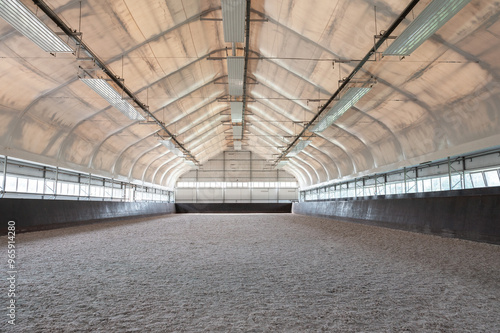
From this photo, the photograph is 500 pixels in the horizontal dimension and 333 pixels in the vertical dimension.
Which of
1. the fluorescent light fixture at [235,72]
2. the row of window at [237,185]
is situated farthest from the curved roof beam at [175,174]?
the fluorescent light fixture at [235,72]

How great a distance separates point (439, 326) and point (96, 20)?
37.7 feet

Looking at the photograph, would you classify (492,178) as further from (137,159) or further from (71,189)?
(137,159)

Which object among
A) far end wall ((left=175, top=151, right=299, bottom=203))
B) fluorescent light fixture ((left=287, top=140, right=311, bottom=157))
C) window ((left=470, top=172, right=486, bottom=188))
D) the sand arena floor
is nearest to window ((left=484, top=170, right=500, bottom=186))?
window ((left=470, top=172, right=486, bottom=188))

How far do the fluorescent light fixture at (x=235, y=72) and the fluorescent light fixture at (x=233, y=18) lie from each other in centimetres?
207

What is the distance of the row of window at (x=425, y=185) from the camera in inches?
586

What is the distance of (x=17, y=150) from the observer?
15.0m

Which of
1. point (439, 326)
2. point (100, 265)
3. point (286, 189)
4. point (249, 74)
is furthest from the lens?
point (286, 189)

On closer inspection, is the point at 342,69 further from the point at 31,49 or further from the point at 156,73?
the point at 31,49

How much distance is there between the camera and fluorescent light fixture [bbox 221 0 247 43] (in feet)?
29.6

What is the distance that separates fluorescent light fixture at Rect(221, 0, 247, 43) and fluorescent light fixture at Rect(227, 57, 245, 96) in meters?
2.07

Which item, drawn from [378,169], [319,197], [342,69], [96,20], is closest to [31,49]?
[96,20]

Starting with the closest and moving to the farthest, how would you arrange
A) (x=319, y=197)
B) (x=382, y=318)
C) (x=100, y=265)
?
(x=382, y=318) < (x=100, y=265) < (x=319, y=197)

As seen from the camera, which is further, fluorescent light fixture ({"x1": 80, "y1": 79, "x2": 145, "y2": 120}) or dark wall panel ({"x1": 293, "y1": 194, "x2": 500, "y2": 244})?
fluorescent light fixture ({"x1": 80, "y1": 79, "x2": 145, "y2": 120})

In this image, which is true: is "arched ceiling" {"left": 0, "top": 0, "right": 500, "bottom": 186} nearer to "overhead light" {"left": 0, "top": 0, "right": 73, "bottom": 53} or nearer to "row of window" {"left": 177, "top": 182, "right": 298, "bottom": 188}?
"overhead light" {"left": 0, "top": 0, "right": 73, "bottom": 53}
